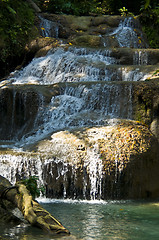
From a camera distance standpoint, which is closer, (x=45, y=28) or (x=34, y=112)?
(x=34, y=112)

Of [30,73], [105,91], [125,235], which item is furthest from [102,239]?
[30,73]

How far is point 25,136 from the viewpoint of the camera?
920cm

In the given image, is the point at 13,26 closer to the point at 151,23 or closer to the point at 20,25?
the point at 20,25

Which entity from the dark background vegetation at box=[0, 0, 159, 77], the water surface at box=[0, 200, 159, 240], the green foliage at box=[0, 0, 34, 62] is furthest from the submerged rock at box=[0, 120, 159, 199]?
the green foliage at box=[0, 0, 34, 62]

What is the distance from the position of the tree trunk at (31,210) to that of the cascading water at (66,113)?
269 centimetres

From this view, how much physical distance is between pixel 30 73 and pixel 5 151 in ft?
22.1

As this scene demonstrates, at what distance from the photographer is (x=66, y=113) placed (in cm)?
980

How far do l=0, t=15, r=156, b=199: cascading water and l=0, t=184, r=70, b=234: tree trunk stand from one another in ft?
8.82

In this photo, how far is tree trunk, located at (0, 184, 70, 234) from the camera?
12.5 feet

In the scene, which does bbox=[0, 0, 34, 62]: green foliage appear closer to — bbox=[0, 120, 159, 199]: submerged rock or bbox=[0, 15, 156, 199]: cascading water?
bbox=[0, 15, 156, 199]: cascading water

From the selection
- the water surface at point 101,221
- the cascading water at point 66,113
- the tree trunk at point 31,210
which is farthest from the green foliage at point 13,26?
the tree trunk at point 31,210

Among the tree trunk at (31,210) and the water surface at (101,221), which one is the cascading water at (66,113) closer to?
the water surface at (101,221)

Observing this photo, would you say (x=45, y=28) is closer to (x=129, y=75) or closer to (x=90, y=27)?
(x=90, y=27)

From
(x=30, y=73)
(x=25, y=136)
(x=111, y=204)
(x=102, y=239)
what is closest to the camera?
(x=102, y=239)
